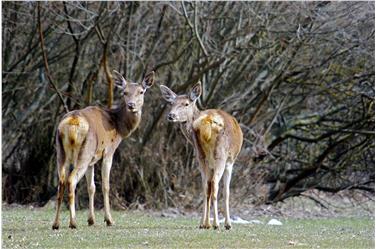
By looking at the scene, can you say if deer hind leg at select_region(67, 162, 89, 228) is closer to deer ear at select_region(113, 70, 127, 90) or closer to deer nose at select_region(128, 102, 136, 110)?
deer nose at select_region(128, 102, 136, 110)

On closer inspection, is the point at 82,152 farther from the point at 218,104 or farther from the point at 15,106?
the point at 15,106

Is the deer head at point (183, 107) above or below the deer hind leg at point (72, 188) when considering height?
above

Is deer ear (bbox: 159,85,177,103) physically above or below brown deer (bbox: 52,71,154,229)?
above

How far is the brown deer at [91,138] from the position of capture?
12.4m

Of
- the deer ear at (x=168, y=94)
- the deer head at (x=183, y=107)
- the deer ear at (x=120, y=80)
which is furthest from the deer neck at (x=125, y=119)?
the deer head at (x=183, y=107)

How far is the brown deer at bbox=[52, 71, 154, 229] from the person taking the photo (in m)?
12.4

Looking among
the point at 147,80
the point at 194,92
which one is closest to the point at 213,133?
the point at 194,92

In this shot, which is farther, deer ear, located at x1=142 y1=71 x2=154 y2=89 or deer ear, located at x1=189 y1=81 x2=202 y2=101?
deer ear, located at x1=142 y1=71 x2=154 y2=89

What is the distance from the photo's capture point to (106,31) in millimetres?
19625

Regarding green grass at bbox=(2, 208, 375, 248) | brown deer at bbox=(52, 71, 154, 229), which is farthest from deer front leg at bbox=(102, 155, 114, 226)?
green grass at bbox=(2, 208, 375, 248)

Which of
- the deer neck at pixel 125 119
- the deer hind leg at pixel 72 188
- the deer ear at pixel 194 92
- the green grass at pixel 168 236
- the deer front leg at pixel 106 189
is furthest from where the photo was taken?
the deer neck at pixel 125 119

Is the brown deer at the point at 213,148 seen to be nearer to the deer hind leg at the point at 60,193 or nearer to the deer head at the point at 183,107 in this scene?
the deer head at the point at 183,107

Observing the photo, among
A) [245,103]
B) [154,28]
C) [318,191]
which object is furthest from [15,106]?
[318,191]

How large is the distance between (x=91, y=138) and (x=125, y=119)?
53.7 inches
